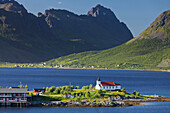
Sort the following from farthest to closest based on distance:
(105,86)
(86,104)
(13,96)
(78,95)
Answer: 1. (105,86)
2. (78,95)
3. (13,96)
4. (86,104)

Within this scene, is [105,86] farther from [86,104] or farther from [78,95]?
[86,104]

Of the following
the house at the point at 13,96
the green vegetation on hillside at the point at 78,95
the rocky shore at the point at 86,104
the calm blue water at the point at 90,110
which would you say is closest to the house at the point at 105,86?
the green vegetation on hillside at the point at 78,95

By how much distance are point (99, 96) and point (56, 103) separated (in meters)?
16.2

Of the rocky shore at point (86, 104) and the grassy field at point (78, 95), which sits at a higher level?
the grassy field at point (78, 95)

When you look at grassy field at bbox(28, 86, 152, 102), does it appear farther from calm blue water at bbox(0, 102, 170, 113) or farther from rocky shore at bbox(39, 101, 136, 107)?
calm blue water at bbox(0, 102, 170, 113)

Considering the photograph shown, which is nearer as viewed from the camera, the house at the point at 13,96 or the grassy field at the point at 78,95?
the house at the point at 13,96

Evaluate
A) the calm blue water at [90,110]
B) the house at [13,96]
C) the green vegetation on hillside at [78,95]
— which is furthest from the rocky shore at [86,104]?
the house at [13,96]

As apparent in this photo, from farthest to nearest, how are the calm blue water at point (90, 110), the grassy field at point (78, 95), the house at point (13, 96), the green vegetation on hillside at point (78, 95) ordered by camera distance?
the green vegetation on hillside at point (78, 95)
the grassy field at point (78, 95)
the house at point (13, 96)
the calm blue water at point (90, 110)

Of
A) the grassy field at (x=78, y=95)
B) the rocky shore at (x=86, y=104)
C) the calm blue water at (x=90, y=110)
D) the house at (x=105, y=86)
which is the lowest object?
the calm blue water at (x=90, y=110)

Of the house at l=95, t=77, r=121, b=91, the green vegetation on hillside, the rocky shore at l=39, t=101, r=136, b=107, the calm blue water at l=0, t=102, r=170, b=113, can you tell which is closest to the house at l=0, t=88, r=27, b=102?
the green vegetation on hillside

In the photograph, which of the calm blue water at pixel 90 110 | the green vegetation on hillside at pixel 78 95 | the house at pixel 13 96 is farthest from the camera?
the green vegetation on hillside at pixel 78 95

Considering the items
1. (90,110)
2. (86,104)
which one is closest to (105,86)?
(86,104)

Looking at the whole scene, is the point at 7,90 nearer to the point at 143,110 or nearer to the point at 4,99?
the point at 4,99

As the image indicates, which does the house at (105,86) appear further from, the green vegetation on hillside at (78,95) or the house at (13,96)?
the house at (13,96)
